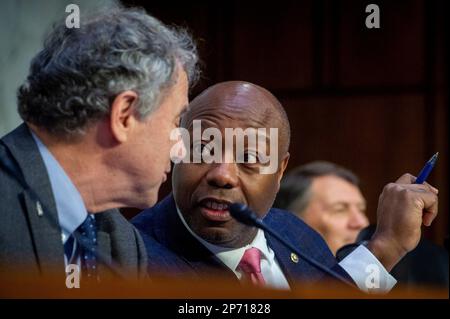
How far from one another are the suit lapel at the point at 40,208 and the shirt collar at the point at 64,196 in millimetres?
19

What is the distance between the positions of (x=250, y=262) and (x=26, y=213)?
1.34 feet

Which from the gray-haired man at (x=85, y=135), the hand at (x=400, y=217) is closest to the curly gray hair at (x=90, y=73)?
the gray-haired man at (x=85, y=135)

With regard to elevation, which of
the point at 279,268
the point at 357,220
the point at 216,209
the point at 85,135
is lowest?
the point at 357,220

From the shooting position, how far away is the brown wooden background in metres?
2.94

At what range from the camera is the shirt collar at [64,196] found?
1.44 meters

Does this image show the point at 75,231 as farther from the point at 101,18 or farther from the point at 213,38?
the point at 213,38

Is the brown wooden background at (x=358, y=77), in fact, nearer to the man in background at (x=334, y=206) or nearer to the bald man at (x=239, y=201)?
the man in background at (x=334, y=206)

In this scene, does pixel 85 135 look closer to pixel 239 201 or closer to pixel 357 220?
pixel 239 201

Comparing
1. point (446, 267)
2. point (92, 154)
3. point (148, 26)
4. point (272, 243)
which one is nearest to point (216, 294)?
point (272, 243)

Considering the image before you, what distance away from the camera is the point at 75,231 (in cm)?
147

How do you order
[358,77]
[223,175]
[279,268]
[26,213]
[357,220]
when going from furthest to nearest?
[358,77]
[357,220]
[279,268]
[223,175]
[26,213]

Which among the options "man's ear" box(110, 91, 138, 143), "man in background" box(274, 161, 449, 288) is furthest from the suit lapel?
"man in background" box(274, 161, 449, 288)

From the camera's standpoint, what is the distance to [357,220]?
9.70 ft

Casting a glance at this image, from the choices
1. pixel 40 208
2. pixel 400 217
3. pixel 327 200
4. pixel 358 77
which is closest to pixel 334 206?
pixel 327 200
